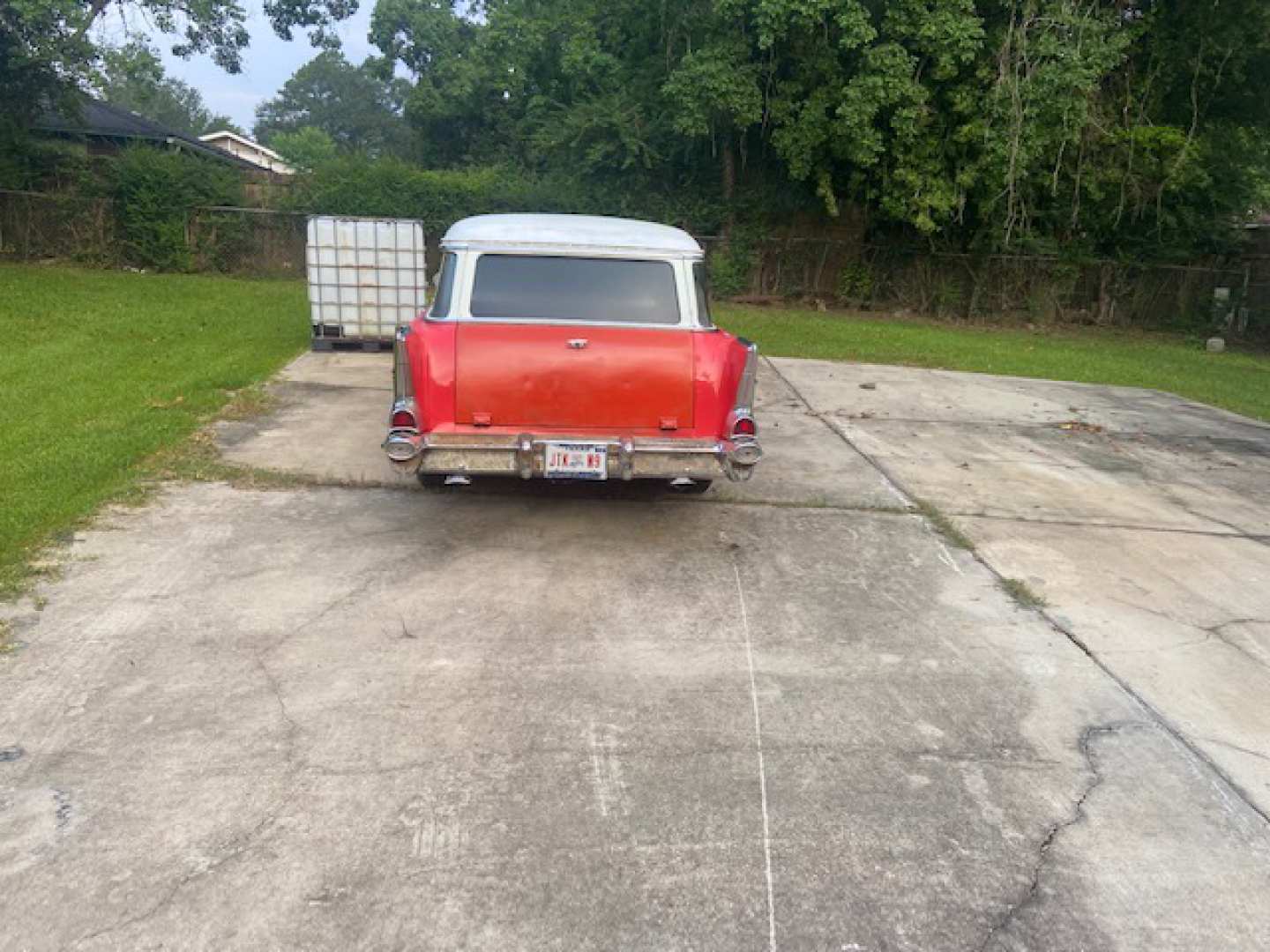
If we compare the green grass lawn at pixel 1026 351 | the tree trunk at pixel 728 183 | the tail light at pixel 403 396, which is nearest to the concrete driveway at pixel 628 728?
the tail light at pixel 403 396

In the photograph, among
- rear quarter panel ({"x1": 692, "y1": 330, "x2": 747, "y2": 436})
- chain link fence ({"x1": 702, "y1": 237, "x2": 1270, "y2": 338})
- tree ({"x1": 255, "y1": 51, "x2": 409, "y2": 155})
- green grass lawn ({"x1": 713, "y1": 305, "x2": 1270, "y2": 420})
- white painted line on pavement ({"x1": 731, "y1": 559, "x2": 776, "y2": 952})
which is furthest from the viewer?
tree ({"x1": 255, "y1": 51, "x2": 409, "y2": 155})

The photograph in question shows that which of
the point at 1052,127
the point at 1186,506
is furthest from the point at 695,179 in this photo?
the point at 1186,506

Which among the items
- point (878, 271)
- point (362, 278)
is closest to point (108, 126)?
point (362, 278)

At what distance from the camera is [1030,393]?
42.4 feet

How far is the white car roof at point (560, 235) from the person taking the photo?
20.2ft

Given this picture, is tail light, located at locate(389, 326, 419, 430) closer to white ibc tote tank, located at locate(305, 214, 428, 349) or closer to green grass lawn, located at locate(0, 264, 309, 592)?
green grass lawn, located at locate(0, 264, 309, 592)

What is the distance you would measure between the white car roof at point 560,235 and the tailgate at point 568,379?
0.68m

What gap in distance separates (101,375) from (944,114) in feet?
56.1

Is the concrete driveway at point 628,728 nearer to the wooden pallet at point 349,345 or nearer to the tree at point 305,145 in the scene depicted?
the wooden pallet at point 349,345

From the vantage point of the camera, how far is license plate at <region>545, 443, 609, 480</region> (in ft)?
17.8

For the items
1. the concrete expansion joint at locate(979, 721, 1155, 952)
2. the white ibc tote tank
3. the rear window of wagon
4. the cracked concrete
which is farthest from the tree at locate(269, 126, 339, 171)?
the concrete expansion joint at locate(979, 721, 1155, 952)

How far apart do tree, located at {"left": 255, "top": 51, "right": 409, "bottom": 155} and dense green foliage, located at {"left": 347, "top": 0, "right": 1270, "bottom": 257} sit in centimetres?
6899

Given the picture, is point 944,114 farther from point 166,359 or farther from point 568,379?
point 568,379

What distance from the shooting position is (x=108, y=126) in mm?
28719
